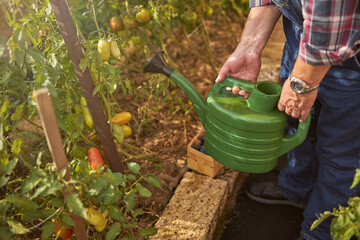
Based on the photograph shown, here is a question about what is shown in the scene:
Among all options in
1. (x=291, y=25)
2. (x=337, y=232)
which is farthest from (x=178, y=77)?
(x=337, y=232)

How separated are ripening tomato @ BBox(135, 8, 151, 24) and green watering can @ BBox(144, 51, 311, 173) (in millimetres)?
555

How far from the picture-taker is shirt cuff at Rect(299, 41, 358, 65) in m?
1.16

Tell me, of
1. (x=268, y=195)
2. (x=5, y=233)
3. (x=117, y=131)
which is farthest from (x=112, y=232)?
(x=268, y=195)

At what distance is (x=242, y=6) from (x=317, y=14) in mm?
1954

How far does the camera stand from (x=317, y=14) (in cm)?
111

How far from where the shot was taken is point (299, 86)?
131 cm

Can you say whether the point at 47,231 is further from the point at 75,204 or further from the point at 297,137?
the point at 297,137

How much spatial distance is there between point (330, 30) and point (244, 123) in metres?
0.47

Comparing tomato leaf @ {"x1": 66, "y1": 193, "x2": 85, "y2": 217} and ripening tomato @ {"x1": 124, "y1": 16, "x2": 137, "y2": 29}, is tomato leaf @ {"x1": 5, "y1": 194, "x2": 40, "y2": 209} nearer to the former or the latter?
tomato leaf @ {"x1": 66, "y1": 193, "x2": 85, "y2": 217}

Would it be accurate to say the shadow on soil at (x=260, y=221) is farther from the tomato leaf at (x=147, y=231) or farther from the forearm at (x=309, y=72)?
the forearm at (x=309, y=72)

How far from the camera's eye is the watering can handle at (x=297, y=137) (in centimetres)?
149

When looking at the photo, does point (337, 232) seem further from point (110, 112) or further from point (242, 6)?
point (242, 6)

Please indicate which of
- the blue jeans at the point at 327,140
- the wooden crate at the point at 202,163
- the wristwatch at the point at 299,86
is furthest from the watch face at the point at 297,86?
the wooden crate at the point at 202,163

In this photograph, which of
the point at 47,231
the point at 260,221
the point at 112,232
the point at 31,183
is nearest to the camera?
the point at 31,183
